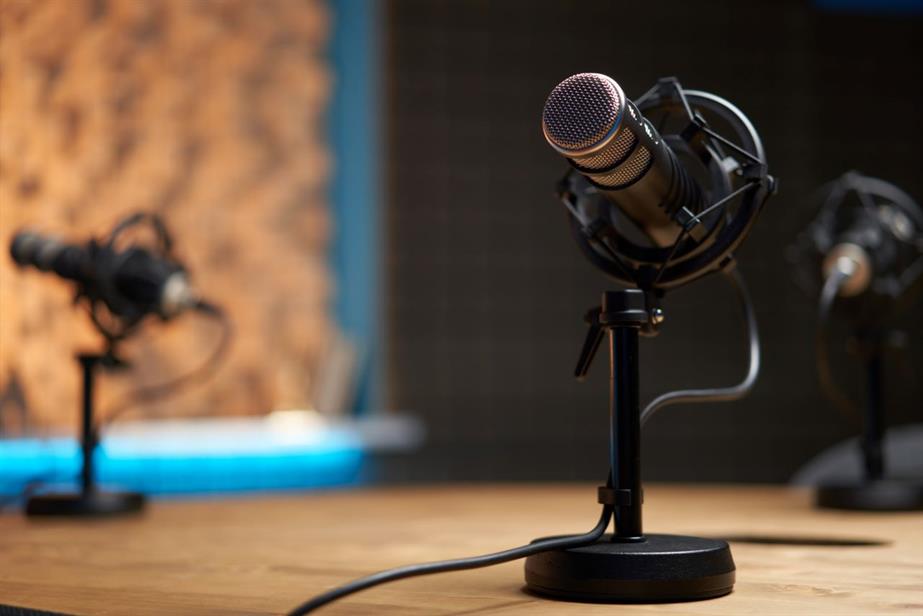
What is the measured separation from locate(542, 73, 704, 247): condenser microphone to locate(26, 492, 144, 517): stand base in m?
1.03

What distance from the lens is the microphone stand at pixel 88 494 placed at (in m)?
1.72

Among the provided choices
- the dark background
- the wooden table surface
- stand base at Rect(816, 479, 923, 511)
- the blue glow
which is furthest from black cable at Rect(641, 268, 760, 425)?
the dark background

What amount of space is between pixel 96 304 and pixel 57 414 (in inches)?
29.6

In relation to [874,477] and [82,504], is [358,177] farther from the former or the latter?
[874,477]

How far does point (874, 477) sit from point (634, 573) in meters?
0.95

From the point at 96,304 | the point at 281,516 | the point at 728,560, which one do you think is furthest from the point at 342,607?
the point at 96,304

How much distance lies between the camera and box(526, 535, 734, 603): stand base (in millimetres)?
909

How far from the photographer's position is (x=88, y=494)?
1.74 metres

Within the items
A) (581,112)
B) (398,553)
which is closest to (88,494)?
(398,553)

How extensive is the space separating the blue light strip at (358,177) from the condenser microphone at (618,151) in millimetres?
2088

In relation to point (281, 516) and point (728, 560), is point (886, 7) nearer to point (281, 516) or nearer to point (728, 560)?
point (281, 516)

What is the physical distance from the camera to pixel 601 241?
1.02 meters

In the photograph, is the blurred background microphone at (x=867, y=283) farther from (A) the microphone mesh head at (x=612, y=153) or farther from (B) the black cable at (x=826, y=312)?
(A) the microphone mesh head at (x=612, y=153)

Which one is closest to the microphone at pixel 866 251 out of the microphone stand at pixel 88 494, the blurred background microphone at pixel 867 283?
the blurred background microphone at pixel 867 283
